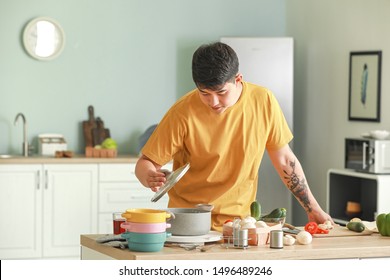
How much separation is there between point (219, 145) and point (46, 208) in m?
3.30

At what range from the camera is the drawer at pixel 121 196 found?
22.3 ft

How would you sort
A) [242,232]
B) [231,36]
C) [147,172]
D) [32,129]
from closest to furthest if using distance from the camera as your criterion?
[242,232] < [147,172] < [32,129] < [231,36]

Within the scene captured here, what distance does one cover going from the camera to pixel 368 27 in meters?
6.52

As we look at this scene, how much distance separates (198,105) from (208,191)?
0.37 metres

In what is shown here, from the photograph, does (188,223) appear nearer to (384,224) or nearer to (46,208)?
(384,224)

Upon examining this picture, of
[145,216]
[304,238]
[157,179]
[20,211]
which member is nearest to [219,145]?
[157,179]

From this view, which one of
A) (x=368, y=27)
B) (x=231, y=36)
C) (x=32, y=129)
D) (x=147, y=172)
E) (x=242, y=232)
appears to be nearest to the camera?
(x=242, y=232)

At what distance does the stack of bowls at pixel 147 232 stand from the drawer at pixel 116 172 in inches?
146

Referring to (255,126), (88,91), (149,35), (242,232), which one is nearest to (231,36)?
(149,35)

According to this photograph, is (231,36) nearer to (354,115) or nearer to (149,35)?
(149,35)

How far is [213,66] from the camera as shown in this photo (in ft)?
11.1

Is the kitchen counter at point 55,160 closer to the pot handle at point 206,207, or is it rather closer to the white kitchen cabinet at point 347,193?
the white kitchen cabinet at point 347,193

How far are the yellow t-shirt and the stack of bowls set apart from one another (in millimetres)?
610

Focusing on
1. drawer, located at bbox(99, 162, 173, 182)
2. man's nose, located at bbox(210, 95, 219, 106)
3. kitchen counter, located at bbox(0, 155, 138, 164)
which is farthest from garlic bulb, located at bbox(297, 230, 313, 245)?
kitchen counter, located at bbox(0, 155, 138, 164)
